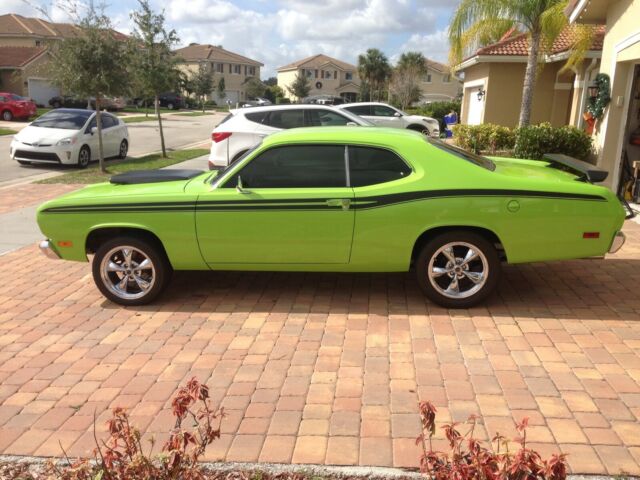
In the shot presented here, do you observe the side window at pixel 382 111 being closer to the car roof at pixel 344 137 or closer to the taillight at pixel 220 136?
the taillight at pixel 220 136

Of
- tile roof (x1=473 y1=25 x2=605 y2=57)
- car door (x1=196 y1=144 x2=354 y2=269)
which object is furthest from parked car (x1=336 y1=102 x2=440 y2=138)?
car door (x1=196 y1=144 x2=354 y2=269)

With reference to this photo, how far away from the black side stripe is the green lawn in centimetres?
902

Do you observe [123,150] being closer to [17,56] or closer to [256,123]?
[256,123]

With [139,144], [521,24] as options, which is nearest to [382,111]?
[521,24]

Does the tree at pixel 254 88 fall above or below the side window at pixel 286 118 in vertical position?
above

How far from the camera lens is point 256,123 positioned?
40.1 ft

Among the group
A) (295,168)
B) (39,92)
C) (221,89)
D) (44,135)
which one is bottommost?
(44,135)

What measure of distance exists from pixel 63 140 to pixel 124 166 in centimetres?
169

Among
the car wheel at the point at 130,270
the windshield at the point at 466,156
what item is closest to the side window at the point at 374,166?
Result: the windshield at the point at 466,156

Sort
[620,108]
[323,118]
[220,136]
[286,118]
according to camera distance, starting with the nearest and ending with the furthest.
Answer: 1. [620,108]
2. [220,136]
3. [286,118]
4. [323,118]

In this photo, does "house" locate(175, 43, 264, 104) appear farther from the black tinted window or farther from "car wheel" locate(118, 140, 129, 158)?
the black tinted window

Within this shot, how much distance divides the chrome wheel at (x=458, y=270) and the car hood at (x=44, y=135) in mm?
13708

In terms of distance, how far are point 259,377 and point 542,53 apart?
15.3m

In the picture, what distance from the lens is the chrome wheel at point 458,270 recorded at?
502 centimetres
